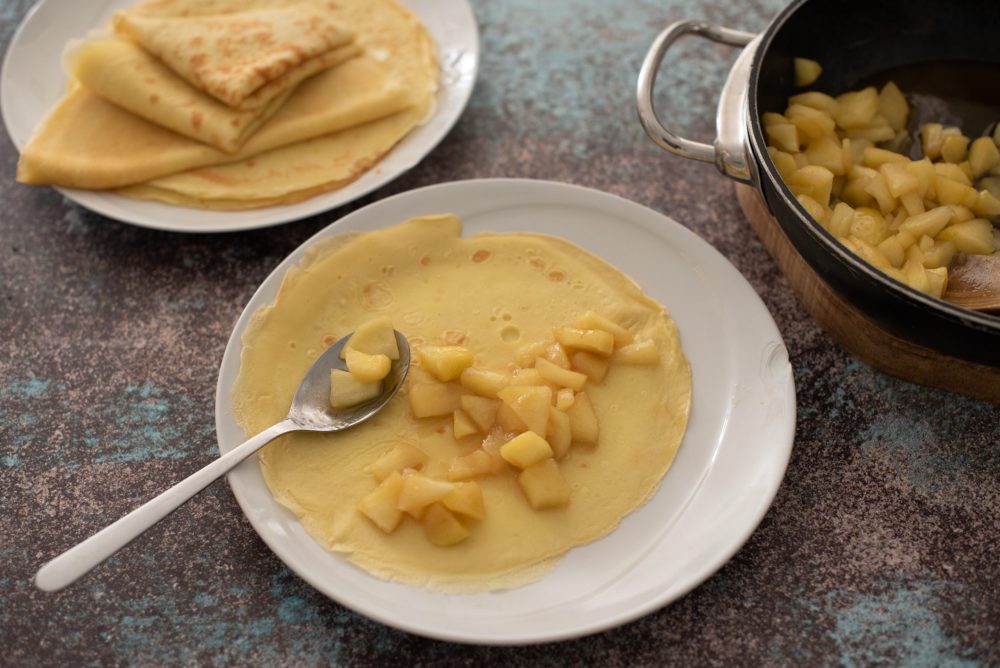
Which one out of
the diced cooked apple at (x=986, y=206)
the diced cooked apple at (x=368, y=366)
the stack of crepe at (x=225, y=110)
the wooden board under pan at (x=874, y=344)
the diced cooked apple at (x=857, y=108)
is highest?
the stack of crepe at (x=225, y=110)

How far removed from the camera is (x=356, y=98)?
206 cm

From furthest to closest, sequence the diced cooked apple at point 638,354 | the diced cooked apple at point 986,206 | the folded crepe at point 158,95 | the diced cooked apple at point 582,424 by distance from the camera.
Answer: the folded crepe at point 158,95 < the diced cooked apple at point 986,206 < the diced cooked apple at point 638,354 < the diced cooked apple at point 582,424

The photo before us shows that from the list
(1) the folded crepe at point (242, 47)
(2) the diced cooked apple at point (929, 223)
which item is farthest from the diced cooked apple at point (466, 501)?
(1) the folded crepe at point (242, 47)

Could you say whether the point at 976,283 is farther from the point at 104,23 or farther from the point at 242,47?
the point at 104,23

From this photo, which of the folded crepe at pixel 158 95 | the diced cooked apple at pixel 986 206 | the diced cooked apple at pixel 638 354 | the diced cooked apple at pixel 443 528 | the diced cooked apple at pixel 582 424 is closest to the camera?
the diced cooked apple at pixel 443 528

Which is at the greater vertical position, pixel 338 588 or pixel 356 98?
pixel 356 98

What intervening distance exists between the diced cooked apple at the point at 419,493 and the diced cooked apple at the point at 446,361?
209 millimetres

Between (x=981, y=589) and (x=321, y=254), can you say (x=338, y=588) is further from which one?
(x=981, y=589)

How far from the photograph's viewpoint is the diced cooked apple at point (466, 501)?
1.36 metres

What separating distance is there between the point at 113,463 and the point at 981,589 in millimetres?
1517

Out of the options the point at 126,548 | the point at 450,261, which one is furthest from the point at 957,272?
the point at 126,548

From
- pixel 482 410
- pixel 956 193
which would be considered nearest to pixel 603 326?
pixel 482 410

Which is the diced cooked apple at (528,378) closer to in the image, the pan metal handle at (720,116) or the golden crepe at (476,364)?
the golden crepe at (476,364)

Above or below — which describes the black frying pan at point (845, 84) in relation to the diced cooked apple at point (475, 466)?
above
